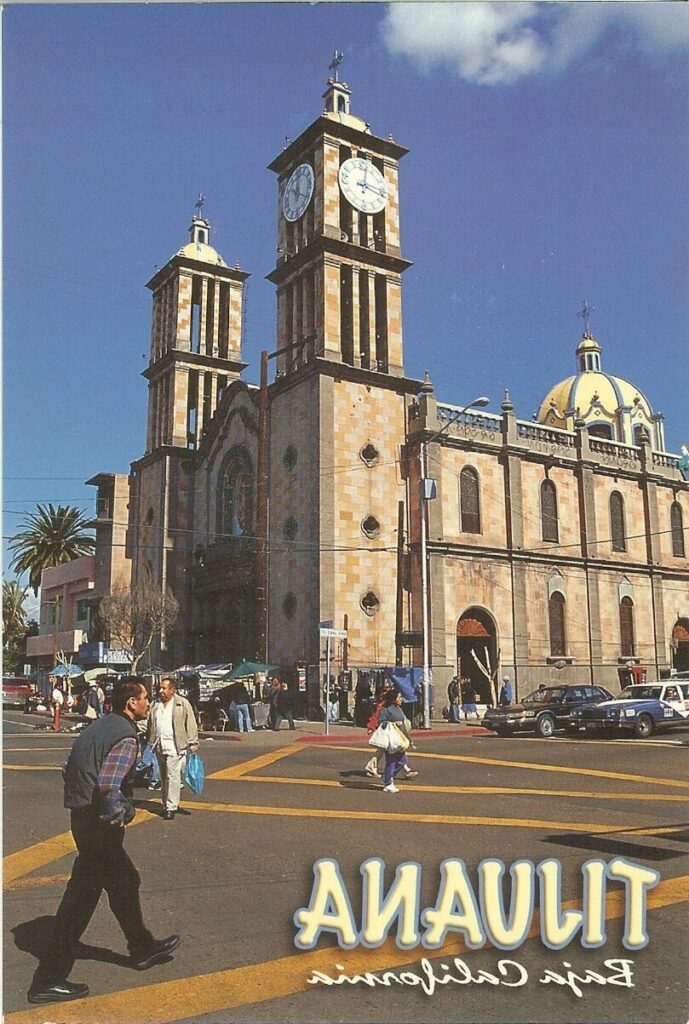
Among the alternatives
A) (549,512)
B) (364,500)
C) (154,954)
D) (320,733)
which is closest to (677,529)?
(549,512)

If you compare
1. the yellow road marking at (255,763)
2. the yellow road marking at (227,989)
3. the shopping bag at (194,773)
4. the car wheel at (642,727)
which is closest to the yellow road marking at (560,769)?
the yellow road marking at (255,763)

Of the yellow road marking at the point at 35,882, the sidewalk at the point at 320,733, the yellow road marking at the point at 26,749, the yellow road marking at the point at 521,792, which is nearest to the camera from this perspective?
the yellow road marking at the point at 35,882

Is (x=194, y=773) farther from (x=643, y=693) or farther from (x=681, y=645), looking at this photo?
(x=681, y=645)

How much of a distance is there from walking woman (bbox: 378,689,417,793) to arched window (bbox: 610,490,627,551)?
90.2 ft

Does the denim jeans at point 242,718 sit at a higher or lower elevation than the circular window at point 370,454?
lower

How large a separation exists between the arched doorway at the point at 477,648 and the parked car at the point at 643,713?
10449 millimetres

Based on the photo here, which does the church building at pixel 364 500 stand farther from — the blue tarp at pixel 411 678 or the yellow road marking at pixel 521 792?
the yellow road marking at pixel 521 792

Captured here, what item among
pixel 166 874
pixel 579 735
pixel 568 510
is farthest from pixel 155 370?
pixel 166 874

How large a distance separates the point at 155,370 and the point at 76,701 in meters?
15.5

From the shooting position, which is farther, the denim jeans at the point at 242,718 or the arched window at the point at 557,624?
the arched window at the point at 557,624

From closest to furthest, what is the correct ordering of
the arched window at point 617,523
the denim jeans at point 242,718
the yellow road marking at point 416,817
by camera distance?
the yellow road marking at point 416,817 → the denim jeans at point 242,718 → the arched window at point 617,523

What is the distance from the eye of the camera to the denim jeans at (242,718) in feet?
83.6

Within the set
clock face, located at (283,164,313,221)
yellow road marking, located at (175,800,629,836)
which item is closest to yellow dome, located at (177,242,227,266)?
clock face, located at (283,164,313,221)

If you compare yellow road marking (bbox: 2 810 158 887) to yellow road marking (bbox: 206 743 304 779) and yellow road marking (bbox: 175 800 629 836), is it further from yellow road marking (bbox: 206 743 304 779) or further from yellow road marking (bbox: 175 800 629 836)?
yellow road marking (bbox: 206 743 304 779)
